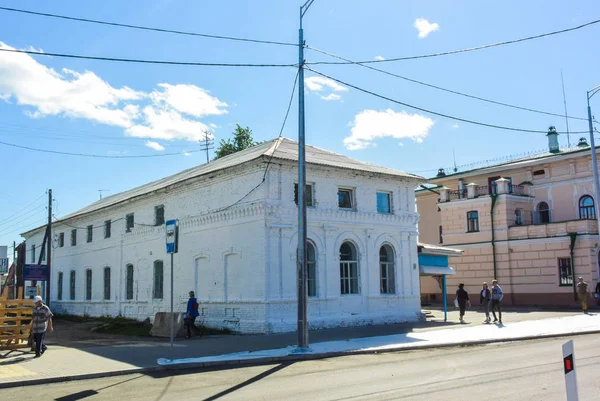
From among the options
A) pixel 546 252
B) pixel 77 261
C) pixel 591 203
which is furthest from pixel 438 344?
pixel 77 261

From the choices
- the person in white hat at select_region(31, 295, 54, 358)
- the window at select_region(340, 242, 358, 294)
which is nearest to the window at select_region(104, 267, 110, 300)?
the window at select_region(340, 242, 358, 294)

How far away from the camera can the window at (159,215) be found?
28.1m

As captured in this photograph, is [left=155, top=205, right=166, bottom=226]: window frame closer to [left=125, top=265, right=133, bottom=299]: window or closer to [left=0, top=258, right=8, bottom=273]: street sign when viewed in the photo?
[left=125, top=265, right=133, bottom=299]: window

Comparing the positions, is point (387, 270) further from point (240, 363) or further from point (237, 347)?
point (240, 363)

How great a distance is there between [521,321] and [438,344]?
927 cm

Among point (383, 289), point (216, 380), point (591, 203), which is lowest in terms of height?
point (216, 380)

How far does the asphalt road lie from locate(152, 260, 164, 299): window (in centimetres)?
1528

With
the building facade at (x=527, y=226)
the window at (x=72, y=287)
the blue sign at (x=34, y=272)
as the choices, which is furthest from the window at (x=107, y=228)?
the building facade at (x=527, y=226)

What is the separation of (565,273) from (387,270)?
15.3 metres

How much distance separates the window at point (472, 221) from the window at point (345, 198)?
59.8 ft

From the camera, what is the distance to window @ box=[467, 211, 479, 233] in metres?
40.1

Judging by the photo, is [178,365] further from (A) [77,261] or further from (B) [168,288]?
(A) [77,261]

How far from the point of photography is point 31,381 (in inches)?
463

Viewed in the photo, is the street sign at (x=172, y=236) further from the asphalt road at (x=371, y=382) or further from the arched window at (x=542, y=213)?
the arched window at (x=542, y=213)
